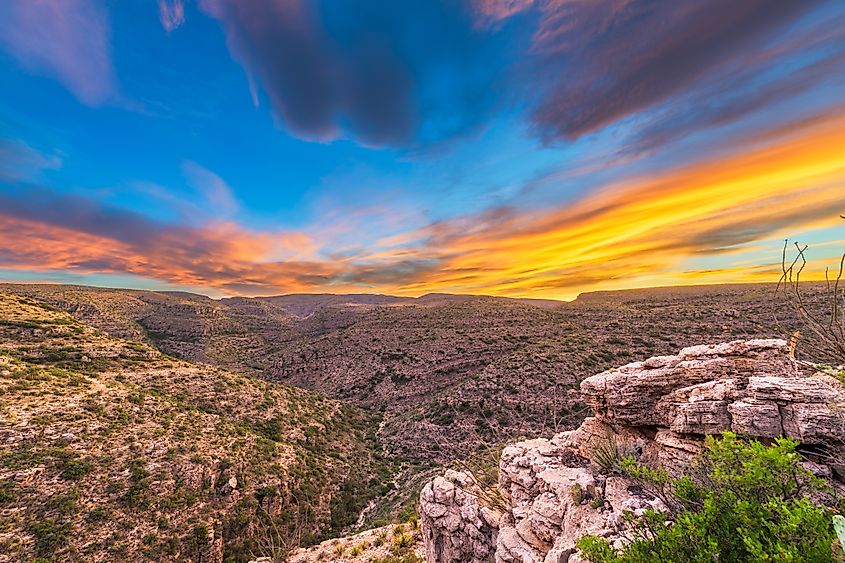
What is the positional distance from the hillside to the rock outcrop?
12.6m

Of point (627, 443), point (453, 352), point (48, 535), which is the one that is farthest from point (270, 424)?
point (627, 443)

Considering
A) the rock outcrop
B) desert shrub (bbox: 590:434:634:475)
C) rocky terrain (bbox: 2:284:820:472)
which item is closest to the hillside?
rocky terrain (bbox: 2:284:820:472)

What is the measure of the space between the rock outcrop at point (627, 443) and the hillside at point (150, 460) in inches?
495

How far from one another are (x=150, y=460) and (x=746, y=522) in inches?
1040

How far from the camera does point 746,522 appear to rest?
3645 millimetres

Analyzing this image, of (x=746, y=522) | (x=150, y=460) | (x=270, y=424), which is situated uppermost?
(x=746, y=522)

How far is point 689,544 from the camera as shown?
3971 millimetres

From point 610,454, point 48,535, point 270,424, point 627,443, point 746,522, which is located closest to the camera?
point 746,522

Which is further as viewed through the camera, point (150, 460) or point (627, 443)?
point (150, 460)

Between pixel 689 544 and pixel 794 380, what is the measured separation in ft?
21.7

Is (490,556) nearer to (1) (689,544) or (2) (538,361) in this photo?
(1) (689,544)

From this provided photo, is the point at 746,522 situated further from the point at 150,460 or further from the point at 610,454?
the point at 150,460

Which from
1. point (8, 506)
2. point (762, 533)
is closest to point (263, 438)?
point (8, 506)

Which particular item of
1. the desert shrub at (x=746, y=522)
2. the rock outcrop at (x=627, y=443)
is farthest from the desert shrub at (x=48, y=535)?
the desert shrub at (x=746, y=522)
